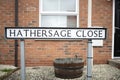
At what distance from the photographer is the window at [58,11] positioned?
8.06 metres

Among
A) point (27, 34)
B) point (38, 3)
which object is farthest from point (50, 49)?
point (27, 34)

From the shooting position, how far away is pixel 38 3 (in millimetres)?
7977

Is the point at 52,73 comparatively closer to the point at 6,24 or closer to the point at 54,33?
the point at 6,24

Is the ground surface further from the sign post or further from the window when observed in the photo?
the sign post

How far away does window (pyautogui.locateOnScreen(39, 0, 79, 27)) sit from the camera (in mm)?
8062

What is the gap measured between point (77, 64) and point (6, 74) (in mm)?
1822

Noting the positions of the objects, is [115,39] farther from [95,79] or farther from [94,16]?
[95,79]

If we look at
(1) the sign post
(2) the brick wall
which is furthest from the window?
(1) the sign post

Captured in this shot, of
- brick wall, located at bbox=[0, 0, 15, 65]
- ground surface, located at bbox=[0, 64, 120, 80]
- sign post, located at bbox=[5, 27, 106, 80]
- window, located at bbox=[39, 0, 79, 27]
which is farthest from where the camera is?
window, located at bbox=[39, 0, 79, 27]

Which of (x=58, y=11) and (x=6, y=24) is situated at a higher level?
(x=58, y=11)

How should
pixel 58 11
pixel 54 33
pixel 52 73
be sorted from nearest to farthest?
pixel 54 33
pixel 52 73
pixel 58 11

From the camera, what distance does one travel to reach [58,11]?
808 centimetres

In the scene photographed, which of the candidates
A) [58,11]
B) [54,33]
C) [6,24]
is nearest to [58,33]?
[54,33]

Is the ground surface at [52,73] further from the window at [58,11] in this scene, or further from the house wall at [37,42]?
the window at [58,11]
